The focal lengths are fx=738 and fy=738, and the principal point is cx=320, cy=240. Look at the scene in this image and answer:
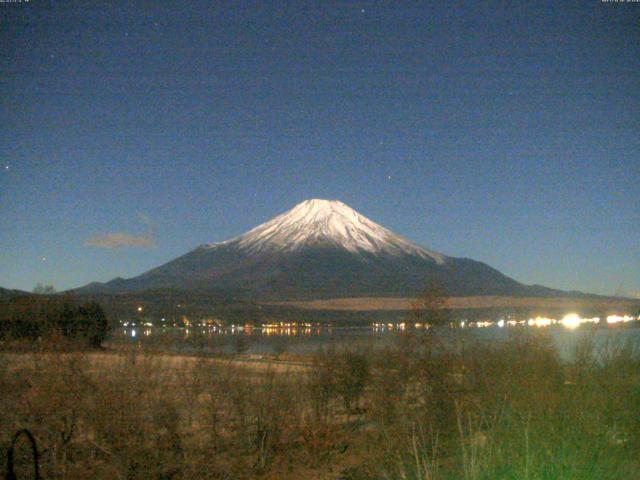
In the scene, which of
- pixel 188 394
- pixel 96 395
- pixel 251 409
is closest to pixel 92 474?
pixel 96 395

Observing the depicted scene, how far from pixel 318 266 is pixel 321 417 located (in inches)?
3873

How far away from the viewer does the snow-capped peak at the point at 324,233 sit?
125 metres

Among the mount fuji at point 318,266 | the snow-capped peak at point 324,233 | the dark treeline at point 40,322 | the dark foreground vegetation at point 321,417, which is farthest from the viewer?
the snow-capped peak at point 324,233

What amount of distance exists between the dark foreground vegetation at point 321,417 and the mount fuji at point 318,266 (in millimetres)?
64812

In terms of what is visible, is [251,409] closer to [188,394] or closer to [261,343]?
[188,394]

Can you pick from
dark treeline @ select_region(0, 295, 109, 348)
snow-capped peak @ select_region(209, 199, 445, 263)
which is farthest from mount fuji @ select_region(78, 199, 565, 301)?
dark treeline @ select_region(0, 295, 109, 348)

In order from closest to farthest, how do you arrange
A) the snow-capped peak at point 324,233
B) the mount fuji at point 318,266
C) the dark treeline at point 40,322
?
the dark treeline at point 40,322, the mount fuji at point 318,266, the snow-capped peak at point 324,233

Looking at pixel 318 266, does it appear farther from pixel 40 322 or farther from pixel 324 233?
pixel 40 322

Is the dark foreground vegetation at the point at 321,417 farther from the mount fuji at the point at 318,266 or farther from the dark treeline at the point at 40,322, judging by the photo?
the mount fuji at the point at 318,266

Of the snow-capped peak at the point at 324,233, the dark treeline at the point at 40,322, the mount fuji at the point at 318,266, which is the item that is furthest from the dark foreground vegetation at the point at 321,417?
the snow-capped peak at the point at 324,233

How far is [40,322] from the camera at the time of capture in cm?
1539

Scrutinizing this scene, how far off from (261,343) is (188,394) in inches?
1515

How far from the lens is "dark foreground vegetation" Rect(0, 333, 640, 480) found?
6254 mm

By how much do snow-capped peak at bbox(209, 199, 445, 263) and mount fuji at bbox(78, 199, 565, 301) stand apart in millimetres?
172
